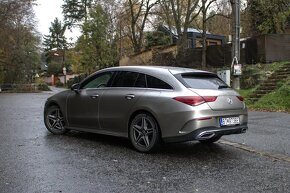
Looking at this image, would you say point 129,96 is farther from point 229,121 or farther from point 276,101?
point 276,101

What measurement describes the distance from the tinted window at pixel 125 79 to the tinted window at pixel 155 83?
37 centimetres

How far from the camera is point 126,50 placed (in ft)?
186

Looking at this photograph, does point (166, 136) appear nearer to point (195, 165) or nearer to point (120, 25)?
point (195, 165)

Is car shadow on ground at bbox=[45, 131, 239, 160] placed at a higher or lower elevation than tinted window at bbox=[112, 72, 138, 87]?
lower

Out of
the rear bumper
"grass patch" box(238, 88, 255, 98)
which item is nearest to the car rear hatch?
the rear bumper

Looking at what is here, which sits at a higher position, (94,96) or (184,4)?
(184,4)

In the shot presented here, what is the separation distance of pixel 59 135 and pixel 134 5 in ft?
114

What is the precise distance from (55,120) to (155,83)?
316 centimetres

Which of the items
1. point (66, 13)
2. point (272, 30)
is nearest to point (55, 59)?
point (66, 13)

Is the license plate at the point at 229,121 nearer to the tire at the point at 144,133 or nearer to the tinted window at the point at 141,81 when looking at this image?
the tire at the point at 144,133

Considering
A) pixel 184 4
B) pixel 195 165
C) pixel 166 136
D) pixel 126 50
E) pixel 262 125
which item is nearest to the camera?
pixel 195 165

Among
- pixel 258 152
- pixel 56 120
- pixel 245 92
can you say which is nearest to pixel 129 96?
pixel 258 152

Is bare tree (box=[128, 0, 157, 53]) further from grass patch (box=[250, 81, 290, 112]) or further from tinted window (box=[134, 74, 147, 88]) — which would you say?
tinted window (box=[134, 74, 147, 88])

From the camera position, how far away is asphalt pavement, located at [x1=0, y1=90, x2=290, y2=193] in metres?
5.44
